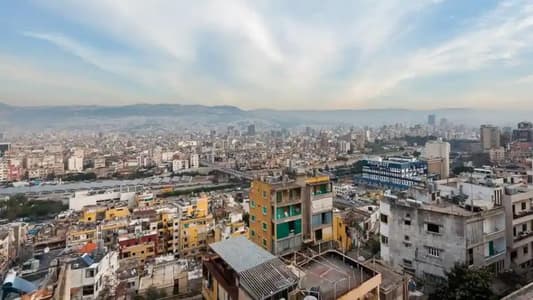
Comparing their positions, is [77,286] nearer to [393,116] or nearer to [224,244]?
[224,244]

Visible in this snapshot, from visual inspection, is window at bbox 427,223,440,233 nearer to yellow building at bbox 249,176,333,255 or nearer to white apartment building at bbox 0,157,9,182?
yellow building at bbox 249,176,333,255

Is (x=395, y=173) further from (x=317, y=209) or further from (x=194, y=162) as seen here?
(x=194, y=162)

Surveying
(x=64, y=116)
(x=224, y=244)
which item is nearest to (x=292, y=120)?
(x=64, y=116)

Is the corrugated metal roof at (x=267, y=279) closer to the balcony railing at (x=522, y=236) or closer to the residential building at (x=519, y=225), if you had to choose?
the residential building at (x=519, y=225)

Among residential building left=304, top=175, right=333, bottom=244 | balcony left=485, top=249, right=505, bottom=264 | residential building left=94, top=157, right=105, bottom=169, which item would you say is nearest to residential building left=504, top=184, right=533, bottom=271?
balcony left=485, top=249, right=505, bottom=264

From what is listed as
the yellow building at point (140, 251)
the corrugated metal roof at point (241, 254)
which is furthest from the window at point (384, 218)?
the yellow building at point (140, 251)

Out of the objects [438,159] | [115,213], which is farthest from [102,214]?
[438,159]
